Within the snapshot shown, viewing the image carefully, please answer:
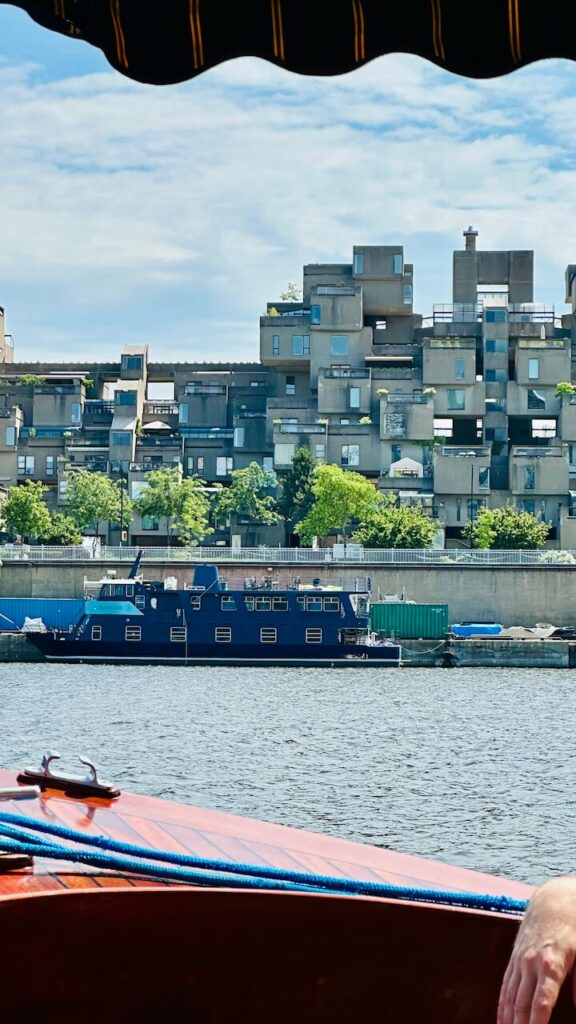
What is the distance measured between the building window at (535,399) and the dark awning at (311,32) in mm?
73796

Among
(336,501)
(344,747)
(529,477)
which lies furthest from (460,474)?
(344,747)

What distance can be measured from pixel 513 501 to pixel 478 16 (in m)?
69.7

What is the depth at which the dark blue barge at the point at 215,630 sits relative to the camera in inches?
1949

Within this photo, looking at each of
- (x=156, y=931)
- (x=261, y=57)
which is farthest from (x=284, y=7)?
(x=156, y=931)

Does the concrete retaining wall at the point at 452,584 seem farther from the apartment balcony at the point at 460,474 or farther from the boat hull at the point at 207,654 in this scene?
the apartment balcony at the point at 460,474

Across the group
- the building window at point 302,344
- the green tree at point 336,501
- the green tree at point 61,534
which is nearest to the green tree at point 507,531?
the green tree at point 336,501

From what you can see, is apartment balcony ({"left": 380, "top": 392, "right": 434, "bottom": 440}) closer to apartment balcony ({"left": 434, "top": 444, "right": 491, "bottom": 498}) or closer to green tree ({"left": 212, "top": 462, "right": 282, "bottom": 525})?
apartment balcony ({"left": 434, "top": 444, "right": 491, "bottom": 498})

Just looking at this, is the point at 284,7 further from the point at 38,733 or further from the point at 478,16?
the point at 38,733

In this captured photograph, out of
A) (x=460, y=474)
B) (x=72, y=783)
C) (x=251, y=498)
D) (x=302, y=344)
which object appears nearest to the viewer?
(x=72, y=783)

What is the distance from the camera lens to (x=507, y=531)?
66.6m

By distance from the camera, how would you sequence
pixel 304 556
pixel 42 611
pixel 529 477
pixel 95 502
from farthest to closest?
pixel 529 477 → pixel 95 502 → pixel 304 556 → pixel 42 611

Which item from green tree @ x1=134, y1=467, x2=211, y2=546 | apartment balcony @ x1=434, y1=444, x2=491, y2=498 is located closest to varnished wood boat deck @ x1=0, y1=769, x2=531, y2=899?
green tree @ x1=134, y1=467, x2=211, y2=546

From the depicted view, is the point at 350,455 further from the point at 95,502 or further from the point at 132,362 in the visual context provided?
the point at 132,362

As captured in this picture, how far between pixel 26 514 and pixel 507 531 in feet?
75.1
